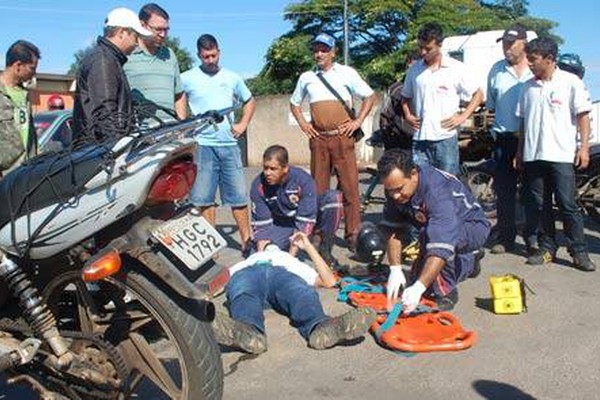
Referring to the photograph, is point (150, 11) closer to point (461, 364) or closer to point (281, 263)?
point (281, 263)

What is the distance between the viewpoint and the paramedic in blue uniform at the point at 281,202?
558cm

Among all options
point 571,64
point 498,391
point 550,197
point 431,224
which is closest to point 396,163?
point 431,224

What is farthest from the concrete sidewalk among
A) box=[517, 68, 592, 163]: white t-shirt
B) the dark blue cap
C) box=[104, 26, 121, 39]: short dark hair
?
the dark blue cap

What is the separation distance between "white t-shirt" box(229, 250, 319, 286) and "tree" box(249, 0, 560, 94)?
96.0 ft

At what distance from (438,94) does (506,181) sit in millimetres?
1039

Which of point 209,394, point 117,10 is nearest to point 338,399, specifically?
point 209,394

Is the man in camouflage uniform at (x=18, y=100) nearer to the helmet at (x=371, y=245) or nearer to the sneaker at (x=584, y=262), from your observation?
the helmet at (x=371, y=245)

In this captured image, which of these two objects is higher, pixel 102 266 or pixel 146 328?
pixel 102 266

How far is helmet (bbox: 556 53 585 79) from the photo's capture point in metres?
7.43

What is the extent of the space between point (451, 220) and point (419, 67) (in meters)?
2.28

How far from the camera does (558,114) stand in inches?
233

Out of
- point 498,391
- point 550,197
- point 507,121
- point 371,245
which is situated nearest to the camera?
point 498,391

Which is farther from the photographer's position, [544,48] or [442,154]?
[442,154]

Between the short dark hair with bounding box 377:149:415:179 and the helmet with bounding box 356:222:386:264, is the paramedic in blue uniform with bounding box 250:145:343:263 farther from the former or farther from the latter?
the short dark hair with bounding box 377:149:415:179
